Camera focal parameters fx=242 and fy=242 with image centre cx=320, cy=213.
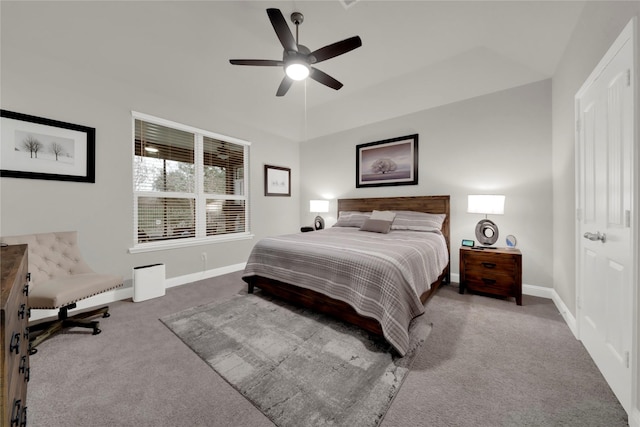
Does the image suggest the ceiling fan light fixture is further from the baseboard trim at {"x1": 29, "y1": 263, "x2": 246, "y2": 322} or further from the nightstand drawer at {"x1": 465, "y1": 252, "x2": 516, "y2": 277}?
the baseboard trim at {"x1": 29, "y1": 263, "x2": 246, "y2": 322}

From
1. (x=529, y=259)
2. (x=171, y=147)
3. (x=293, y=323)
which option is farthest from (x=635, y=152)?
(x=171, y=147)

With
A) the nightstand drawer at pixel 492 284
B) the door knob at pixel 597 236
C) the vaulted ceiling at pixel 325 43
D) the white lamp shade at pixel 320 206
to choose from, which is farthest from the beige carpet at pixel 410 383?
the white lamp shade at pixel 320 206

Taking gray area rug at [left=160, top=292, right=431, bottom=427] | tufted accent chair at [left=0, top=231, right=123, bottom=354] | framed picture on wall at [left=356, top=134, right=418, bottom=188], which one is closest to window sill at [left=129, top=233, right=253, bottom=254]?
tufted accent chair at [left=0, top=231, right=123, bottom=354]

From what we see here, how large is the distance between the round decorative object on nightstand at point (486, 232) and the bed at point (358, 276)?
49 cm

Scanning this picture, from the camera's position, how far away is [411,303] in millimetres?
2047

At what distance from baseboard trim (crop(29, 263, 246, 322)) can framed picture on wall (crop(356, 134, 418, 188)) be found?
9.83 ft

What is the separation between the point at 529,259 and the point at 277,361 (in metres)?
3.41

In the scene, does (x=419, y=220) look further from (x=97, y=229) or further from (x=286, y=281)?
(x=97, y=229)

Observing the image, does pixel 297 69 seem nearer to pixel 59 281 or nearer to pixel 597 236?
→ pixel 597 236

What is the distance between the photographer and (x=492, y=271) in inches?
116

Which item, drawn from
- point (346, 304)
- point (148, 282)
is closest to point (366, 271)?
point (346, 304)

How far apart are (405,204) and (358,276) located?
8.05 ft

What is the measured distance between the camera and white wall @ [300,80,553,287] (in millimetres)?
3104

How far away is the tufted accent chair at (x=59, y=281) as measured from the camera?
Answer: 1.99m
